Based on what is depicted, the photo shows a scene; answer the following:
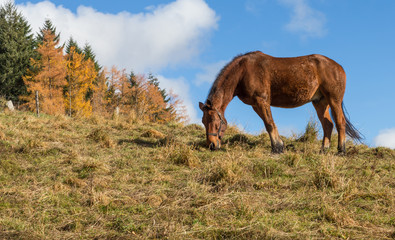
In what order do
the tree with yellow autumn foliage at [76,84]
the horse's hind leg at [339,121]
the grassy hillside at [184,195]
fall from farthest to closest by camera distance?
the tree with yellow autumn foliage at [76,84], the horse's hind leg at [339,121], the grassy hillside at [184,195]

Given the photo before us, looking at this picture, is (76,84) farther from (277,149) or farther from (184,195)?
(184,195)

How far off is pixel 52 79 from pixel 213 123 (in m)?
30.6

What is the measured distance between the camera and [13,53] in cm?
3678

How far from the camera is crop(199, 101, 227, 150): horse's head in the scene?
26.4 feet

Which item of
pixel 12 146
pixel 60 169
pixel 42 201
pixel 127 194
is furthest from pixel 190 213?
pixel 12 146

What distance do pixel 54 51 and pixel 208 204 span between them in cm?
3407

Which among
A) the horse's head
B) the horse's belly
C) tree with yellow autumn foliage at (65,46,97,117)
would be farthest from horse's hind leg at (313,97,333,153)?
tree with yellow autumn foliage at (65,46,97,117)

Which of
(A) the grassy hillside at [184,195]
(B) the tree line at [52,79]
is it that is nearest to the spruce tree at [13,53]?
(B) the tree line at [52,79]

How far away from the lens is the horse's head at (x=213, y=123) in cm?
805

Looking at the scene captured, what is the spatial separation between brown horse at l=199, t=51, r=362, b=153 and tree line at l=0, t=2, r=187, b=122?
22.3m

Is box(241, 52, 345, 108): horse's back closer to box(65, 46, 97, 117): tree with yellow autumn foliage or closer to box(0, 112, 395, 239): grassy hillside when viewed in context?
box(0, 112, 395, 239): grassy hillside

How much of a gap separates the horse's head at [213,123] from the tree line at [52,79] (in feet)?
73.3

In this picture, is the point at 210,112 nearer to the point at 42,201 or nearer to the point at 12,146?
the point at 42,201

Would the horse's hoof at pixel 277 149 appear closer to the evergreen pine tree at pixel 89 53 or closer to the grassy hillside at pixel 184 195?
the grassy hillside at pixel 184 195
